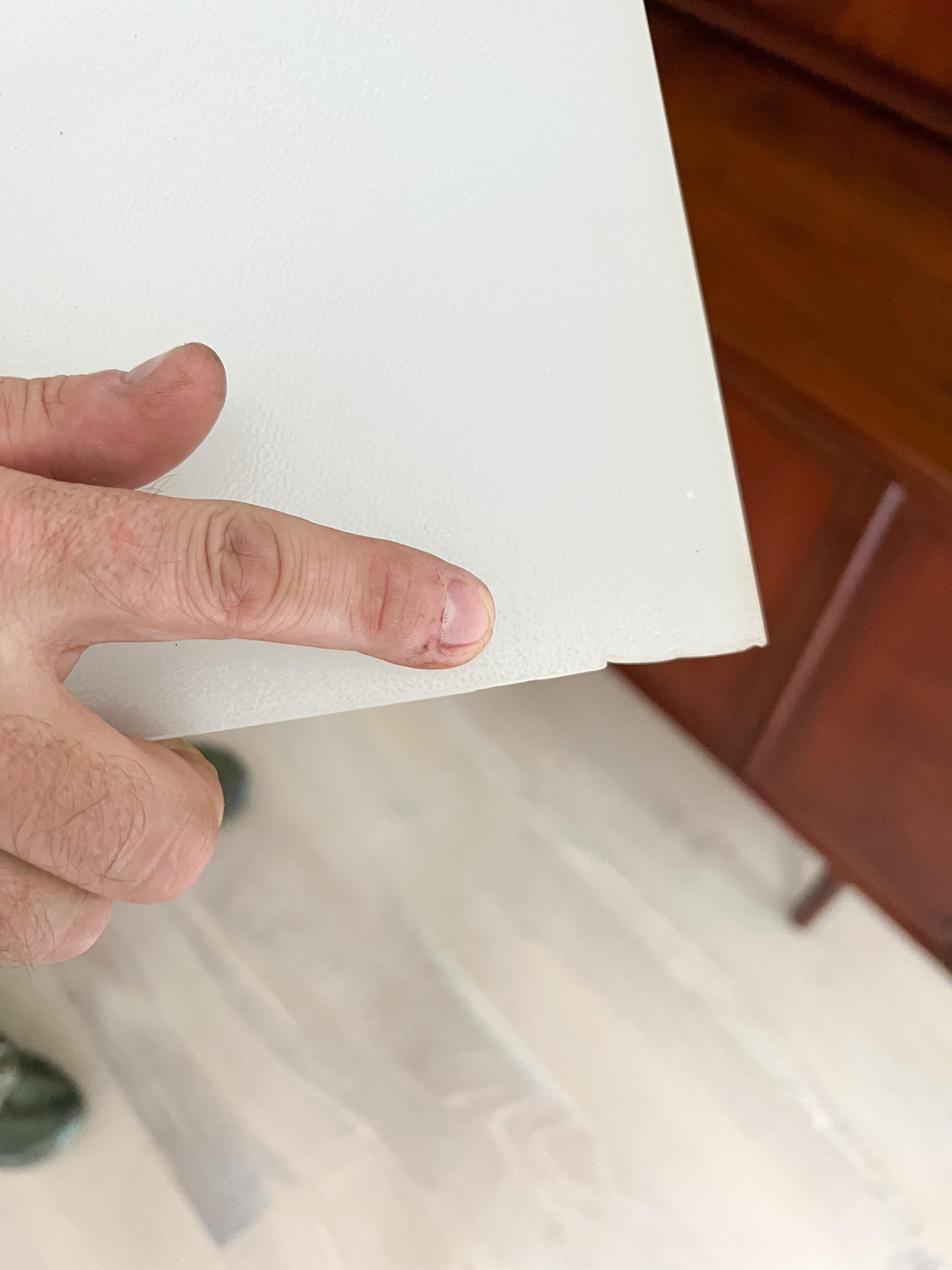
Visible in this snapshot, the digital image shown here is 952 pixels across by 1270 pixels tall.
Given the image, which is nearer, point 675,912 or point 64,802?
Result: point 64,802

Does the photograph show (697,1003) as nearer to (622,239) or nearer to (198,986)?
(198,986)

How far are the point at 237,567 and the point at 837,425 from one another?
444 millimetres

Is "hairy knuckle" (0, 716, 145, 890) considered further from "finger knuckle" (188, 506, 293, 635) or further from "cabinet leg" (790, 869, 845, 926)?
"cabinet leg" (790, 869, 845, 926)

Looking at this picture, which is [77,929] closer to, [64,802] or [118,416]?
[64,802]

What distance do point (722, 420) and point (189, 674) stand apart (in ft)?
0.91

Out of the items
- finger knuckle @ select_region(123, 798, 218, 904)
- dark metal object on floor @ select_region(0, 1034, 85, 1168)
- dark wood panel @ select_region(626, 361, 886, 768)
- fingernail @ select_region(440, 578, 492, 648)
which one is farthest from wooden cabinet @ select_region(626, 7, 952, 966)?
dark metal object on floor @ select_region(0, 1034, 85, 1168)

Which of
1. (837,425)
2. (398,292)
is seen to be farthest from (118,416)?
(837,425)

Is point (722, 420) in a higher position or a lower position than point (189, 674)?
higher

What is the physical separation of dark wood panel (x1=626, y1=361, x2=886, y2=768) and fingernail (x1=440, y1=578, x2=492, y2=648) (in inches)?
14.4

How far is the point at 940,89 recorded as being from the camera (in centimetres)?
67

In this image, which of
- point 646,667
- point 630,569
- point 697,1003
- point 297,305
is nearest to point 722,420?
point 630,569

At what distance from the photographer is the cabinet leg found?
0.85 m

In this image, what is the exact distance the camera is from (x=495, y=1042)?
34.6 inches

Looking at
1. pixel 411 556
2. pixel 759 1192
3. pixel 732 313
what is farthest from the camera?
pixel 759 1192
